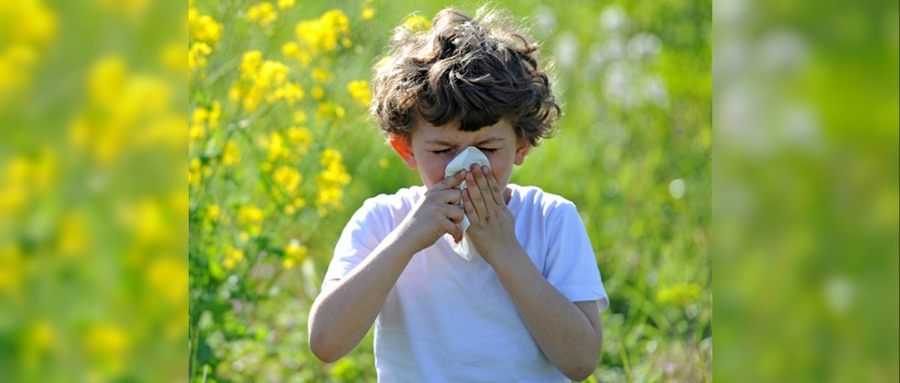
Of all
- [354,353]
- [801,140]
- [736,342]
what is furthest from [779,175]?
[354,353]

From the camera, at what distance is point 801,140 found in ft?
2.84

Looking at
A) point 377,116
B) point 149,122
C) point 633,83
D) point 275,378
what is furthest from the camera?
point 633,83

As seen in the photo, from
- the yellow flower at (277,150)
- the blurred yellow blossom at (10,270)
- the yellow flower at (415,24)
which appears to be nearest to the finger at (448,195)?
the yellow flower at (415,24)

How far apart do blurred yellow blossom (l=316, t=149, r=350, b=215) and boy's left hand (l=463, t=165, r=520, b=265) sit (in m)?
1.05

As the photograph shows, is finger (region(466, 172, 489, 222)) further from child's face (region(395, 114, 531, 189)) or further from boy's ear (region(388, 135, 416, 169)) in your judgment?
boy's ear (region(388, 135, 416, 169))

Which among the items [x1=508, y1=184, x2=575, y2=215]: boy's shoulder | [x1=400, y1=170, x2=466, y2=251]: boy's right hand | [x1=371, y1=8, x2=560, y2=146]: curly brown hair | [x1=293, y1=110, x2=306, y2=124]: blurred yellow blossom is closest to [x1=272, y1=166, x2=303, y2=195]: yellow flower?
[x1=293, y1=110, x2=306, y2=124]: blurred yellow blossom

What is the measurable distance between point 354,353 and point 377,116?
1181mm

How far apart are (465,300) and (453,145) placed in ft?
0.90

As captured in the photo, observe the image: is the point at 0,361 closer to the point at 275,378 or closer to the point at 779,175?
the point at 779,175

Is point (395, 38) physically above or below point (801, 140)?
above

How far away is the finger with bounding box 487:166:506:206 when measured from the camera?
1.98 meters

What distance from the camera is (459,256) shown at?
2.09 m

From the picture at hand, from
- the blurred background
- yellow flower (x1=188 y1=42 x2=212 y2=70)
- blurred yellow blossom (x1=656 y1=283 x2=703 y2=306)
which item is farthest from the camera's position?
blurred yellow blossom (x1=656 y1=283 x2=703 y2=306)

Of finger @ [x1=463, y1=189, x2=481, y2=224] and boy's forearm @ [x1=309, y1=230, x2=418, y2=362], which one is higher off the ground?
finger @ [x1=463, y1=189, x2=481, y2=224]
